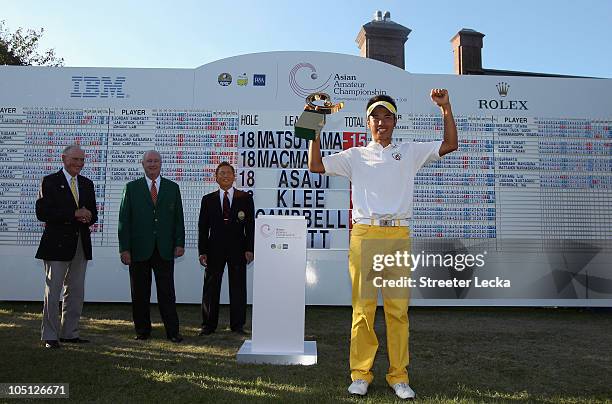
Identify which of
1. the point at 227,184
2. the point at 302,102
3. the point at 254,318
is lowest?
the point at 254,318

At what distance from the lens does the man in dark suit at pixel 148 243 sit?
4.01 metres

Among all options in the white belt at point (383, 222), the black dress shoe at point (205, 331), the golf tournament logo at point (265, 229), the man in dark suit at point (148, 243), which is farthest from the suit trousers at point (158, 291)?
the white belt at point (383, 222)

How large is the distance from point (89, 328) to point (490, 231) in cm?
477

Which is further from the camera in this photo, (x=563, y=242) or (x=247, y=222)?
(x=563, y=242)

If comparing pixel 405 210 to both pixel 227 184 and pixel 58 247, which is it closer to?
pixel 227 184

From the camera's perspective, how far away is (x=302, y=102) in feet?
19.3

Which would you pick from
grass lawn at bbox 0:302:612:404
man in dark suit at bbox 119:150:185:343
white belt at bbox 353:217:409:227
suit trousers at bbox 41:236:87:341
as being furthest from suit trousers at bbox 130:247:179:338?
white belt at bbox 353:217:409:227

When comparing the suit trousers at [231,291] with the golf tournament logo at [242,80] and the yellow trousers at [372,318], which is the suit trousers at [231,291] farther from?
the golf tournament logo at [242,80]

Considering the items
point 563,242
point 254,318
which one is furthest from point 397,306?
point 563,242

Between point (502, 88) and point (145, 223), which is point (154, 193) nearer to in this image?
point (145, 223)

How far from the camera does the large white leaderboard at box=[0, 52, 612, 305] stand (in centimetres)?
576

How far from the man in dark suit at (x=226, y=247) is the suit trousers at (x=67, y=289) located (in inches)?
41.2

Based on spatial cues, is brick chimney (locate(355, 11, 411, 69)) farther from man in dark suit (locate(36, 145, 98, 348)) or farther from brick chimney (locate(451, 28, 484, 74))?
man in dark suit (locate(36, 145, 98, 348))

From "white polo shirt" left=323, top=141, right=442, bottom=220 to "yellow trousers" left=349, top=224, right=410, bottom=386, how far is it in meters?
0.11
